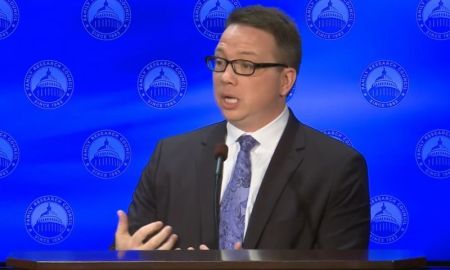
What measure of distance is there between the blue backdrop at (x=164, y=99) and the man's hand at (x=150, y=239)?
1.35 meters

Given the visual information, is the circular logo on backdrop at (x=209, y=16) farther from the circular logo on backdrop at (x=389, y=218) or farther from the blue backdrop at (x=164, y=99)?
the circular logo on backdrop at (x=389, y=218)

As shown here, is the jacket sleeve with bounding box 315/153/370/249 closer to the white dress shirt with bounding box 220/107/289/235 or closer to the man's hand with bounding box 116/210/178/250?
the white dress shirt with bounding box 220/107/289/235

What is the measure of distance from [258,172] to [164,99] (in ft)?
3.73

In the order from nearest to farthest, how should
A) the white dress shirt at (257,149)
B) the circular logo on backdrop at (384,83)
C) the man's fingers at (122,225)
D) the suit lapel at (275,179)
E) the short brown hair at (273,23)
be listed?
1. the man's fingers at (122,225)
2. the suit lapel at (275,179)
3. the white dress shirt at (257,149)
4. the short brown hair at (273,23)
5. the circular logo on backdrop at (384,83)

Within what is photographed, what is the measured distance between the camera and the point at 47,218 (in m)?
4.35

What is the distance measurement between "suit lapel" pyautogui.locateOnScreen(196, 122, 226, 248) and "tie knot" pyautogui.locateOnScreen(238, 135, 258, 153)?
88 millimetres

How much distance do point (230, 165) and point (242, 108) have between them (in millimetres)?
224

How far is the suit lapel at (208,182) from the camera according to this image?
10.5ft

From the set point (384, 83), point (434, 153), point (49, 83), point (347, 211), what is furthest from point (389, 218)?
point (49, 83)

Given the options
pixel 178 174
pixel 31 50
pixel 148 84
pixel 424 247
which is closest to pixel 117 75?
pixel 148 84

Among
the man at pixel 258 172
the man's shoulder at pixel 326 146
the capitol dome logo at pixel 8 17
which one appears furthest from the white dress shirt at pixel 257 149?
the capitol dome logo at pixel 8 17

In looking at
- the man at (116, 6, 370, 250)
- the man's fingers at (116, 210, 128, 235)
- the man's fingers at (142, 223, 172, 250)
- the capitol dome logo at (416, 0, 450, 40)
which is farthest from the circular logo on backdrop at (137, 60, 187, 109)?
the man's fingers at (142, 223, 172, 250)

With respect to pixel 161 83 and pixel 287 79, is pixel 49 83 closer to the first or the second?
pixel 161 83

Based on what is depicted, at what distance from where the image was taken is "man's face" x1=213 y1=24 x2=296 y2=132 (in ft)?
11.1
